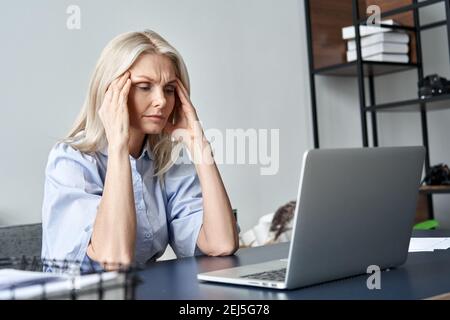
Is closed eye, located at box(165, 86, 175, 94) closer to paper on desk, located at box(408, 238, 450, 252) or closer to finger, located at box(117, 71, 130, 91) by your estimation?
finger, located at box(117, 71, 130, 91)

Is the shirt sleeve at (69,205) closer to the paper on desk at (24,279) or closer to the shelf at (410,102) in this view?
the paper on desk at (24,279)

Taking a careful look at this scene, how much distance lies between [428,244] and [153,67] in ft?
2.51

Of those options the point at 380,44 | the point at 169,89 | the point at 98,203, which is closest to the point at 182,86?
the point at 169,89

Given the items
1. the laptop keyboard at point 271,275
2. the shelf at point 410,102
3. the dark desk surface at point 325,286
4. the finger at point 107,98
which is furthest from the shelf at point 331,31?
the laptop keyboard at point 271,275

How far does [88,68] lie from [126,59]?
1.16 meters

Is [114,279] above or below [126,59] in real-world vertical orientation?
below

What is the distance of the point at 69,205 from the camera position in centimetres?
137

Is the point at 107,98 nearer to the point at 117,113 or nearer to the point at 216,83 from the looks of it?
the point at 117,113

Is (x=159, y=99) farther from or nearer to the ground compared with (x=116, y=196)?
farther from the ground

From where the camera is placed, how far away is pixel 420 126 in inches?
142

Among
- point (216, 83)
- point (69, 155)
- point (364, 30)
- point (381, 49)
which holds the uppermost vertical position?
point (364, 30)

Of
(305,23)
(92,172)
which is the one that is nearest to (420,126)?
(305,23)

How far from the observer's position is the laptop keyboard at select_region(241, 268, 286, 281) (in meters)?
0.98
